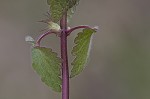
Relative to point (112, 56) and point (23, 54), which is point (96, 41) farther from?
point (23, 54)

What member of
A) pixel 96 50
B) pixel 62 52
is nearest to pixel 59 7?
pixel 62 52

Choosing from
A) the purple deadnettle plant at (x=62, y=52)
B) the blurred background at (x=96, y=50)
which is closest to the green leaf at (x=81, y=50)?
the purple deadnettle plant at (x=62, y=52)

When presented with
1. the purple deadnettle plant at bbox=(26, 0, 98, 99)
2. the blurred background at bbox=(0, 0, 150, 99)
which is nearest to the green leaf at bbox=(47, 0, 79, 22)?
the purple deadnettle plant at bbox=(26, 0, 98, 99)

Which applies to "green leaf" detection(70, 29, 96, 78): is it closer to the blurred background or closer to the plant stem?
the plant stem

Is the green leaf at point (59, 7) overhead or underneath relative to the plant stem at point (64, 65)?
overhead

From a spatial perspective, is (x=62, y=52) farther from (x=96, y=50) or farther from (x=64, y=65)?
(x=96, y=50)

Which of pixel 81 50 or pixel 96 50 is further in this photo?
pixel 96 50

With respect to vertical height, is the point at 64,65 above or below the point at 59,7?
below

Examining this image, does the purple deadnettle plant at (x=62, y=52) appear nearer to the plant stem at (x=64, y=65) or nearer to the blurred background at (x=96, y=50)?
the plant stem at (x=64, y=65)
